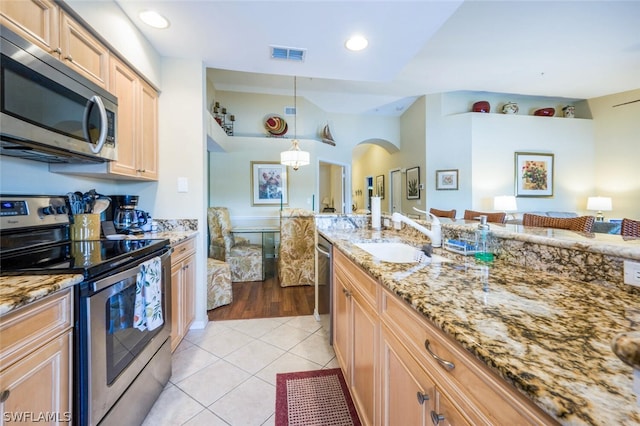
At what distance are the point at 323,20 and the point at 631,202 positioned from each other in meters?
6.68

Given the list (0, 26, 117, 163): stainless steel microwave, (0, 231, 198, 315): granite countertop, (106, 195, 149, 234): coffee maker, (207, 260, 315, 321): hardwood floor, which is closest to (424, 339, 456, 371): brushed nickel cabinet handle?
(0, 231, 198, 315): granite countertop

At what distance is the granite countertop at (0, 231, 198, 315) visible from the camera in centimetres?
72

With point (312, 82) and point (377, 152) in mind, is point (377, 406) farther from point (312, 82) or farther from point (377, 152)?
point (377, 152)

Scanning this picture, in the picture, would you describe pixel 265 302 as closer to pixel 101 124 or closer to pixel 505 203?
pixel 101 124

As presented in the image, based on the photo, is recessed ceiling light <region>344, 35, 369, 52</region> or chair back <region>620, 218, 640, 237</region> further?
chair back <region>620, 218, 640, 237</region>

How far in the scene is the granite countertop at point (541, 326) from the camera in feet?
1.22

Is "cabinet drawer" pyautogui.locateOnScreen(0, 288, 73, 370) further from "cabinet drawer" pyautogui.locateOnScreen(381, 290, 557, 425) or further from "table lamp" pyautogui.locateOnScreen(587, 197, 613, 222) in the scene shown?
"table lamp" pyautogui.locateOnScreen(587, 197, 613, 222)

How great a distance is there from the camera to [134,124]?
1965mm

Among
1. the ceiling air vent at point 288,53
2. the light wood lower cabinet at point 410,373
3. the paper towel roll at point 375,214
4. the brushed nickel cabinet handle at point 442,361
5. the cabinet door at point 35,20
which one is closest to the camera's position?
the light wood lower cabinet at point 410,373

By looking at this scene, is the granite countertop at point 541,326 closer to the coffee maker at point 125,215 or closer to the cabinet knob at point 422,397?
the cabinet knob at point 422,397

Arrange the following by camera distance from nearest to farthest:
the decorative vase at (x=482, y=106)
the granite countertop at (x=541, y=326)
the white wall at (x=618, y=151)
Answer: the granite countertop at (x=541, y=326) → the white wall at (x=618, y=151) → the decorative vase at (x=482, y=106)

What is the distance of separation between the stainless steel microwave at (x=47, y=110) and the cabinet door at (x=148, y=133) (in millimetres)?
399

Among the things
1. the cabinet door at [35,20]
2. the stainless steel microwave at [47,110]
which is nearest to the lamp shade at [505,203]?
the stainless steel microwave at [47,110]

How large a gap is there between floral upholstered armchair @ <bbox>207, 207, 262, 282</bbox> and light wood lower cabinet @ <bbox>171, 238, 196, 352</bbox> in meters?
1.39
